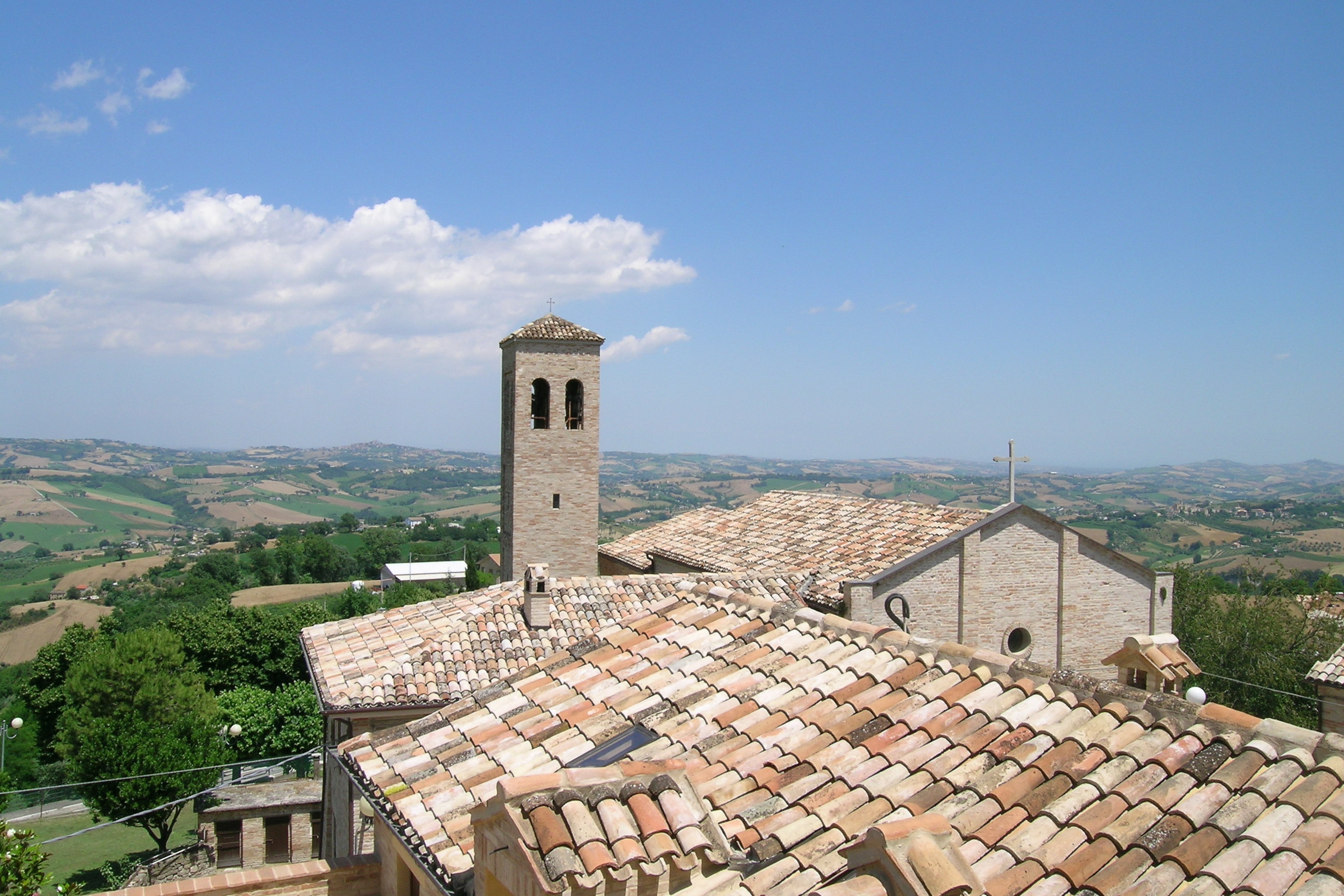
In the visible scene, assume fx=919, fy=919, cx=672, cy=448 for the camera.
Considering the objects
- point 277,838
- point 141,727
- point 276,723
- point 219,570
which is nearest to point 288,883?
point 277,838

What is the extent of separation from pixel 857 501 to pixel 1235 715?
17923 mm

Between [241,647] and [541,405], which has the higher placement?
[541,405]

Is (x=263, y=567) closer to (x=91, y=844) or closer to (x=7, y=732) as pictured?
(x=7, y=732)

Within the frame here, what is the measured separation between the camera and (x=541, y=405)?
23016 millimetres

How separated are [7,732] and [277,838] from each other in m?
22.5

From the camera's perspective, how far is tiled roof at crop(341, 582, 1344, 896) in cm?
392

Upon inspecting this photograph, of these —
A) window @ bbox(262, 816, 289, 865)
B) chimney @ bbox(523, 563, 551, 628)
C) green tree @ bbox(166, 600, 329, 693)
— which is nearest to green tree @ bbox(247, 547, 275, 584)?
green tree @ bbox(166, 600, 329, 693)

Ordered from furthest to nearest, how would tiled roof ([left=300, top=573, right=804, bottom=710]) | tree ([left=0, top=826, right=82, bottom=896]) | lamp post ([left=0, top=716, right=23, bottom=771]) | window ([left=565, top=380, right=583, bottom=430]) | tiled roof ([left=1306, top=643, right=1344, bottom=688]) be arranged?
lamp post ([left=0, top=716, right=23, bottom=771]) → window ([left=565, top=380, right=583, bottom=430]) → tiled roof ([left=1306, top=643, right=1344, bottom=688]) → tiled roof ([left=300, top=573, right=804, bottom=710]) → tree ([left=0, top=826, right=82, bottom=896])

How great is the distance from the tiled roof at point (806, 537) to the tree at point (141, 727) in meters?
11.8

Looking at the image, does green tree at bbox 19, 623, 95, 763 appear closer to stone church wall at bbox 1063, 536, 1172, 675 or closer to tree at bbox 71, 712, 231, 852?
tree at bbox 71, 712, 231, 852

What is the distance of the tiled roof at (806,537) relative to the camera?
59.5 ft

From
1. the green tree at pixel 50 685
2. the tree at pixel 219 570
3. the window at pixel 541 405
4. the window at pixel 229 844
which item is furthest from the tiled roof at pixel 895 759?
the tree at pixel 219 570

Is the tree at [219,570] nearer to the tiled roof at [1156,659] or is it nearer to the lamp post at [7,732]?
the lamp post at [7,732]

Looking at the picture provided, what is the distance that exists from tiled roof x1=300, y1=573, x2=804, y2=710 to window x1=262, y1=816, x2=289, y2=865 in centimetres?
500
